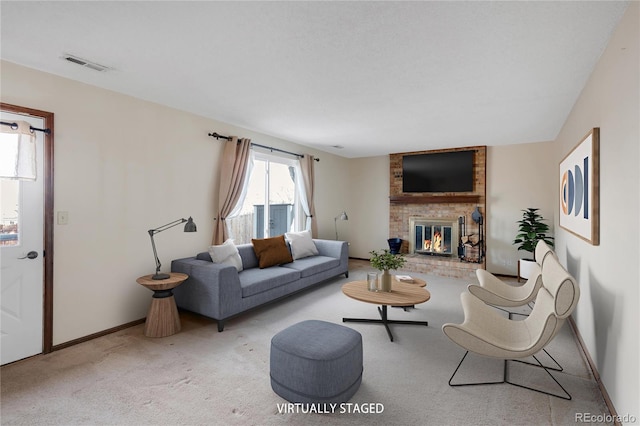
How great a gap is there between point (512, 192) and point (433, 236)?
1.68m

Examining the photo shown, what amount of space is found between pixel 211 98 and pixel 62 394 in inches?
115

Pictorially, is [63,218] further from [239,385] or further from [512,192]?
[512,192]

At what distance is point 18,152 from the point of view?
2.64m

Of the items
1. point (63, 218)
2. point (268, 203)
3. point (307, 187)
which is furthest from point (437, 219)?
point (63, 218)

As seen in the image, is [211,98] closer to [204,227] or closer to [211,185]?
[211,185]

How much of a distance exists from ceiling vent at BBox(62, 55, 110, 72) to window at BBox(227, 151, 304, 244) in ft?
7.79

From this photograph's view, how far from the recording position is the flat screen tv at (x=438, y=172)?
6.25m

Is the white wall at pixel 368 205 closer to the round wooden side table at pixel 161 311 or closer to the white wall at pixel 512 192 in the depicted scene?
the white wall at pixel 512 192

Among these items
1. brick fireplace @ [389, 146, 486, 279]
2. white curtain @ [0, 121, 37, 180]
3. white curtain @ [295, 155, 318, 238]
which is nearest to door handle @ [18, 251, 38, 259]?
white curtain @ [0, 121, 37, 180]

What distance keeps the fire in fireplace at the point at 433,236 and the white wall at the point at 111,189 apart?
4.45 m

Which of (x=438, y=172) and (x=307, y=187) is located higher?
(x=438, y=172)

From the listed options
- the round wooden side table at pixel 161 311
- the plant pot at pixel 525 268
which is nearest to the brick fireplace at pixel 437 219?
the plant pot at pixel 525 268

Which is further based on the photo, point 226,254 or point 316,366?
point 226,254

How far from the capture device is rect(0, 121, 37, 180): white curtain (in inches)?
102
